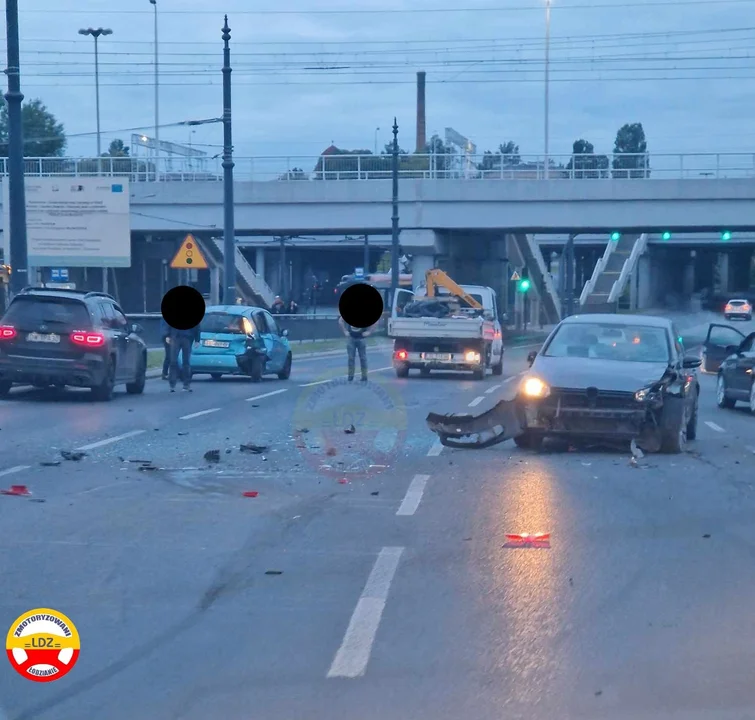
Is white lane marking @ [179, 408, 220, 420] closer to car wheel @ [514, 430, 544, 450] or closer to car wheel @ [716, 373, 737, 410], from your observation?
car wheel @ [514, 430, 544, 450]

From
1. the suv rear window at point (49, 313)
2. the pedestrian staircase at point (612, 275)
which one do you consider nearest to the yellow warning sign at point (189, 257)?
the suv rear window at point (49, 313)

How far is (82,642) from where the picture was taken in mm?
6273

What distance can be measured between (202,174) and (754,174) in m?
22.1

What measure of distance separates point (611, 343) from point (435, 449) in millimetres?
2512

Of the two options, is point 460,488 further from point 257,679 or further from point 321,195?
point 321,195

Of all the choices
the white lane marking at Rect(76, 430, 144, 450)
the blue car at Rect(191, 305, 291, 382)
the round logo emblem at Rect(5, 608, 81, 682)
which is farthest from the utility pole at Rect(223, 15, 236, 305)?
the round logo emblem at Rect(5, 608, 81, 682)

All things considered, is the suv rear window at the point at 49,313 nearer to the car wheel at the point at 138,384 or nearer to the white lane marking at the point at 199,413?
the car wheel at the point at 138,384

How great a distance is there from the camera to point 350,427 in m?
16.9

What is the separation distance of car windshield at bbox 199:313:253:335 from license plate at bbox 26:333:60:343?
578 centimetres

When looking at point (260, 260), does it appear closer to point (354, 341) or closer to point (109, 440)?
point (354, 341)

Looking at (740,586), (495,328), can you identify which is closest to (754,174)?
(495,328)

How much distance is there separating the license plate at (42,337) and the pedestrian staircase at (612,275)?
60.1 m

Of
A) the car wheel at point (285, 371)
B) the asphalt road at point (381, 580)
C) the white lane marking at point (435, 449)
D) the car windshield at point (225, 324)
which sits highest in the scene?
the car windshield at point (225, 324)

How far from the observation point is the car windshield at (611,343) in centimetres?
1455
